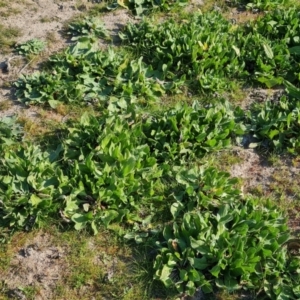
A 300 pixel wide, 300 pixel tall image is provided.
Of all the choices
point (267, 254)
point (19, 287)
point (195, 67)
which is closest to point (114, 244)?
point (19, 287)

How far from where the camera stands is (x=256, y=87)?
6457 millimetres

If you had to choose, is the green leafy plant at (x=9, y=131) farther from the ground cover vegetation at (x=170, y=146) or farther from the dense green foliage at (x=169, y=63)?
the dense green foliage at (x=169, y=63)

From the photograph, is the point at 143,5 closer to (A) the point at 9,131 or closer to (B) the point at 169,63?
(B) the point at 169,63

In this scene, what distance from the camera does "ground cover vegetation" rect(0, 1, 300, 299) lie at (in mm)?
4543

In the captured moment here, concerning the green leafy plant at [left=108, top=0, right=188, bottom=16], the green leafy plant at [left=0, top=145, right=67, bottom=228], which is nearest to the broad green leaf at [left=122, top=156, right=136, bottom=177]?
the green leafy plant at [left=0, top=145, right=67, bottom=228]

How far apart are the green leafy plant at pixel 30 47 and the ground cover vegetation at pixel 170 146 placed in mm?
480

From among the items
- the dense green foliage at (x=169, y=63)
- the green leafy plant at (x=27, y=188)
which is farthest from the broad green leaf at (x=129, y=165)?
the dense green foliage at (x=169, y=63)

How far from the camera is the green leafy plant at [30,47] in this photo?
680 cm

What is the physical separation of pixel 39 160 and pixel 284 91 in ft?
9.94

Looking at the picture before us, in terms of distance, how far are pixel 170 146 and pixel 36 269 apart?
5.96ft

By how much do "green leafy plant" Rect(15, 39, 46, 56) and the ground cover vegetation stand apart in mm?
480

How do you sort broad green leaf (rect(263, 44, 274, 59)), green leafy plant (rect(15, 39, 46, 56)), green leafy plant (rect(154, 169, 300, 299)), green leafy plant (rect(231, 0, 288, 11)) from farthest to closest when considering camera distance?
green leafy plant (rect(231, 0, 288, 11)) < green leafy plant (rect(15, 39, 46, 56)) < broad green leaf (rect(263, 44, 274, 59)) < green leafy plant (rect(154, 169, 300, 299))

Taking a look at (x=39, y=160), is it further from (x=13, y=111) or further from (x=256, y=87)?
→ (x=256, y=87)

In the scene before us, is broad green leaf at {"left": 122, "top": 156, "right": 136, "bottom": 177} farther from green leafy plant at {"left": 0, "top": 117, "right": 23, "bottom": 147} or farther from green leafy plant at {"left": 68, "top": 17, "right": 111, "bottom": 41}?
green leafy plant at {"left": 68, "top": 17, "right": 111, "bottom": 41}
